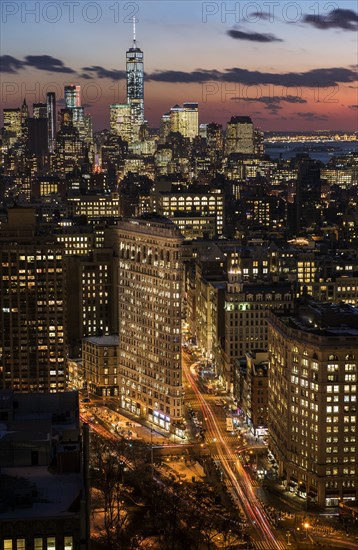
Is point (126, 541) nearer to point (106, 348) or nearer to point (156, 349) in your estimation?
point (156, 349)

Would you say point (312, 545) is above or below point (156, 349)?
below

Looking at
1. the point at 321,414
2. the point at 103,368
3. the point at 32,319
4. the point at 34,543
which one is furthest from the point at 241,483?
the point at 34,543

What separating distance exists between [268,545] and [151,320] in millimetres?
25328

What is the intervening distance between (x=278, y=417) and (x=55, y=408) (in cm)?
2271

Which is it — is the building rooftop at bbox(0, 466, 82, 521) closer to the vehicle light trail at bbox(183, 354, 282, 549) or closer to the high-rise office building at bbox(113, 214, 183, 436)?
the vehicle light trail at bbox(183, 354, 282, 549)

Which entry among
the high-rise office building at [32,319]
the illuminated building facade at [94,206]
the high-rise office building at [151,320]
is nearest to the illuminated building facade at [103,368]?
the high-rise office building at [151,320]

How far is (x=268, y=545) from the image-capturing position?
48000 mm

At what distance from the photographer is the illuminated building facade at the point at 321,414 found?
53781 mm

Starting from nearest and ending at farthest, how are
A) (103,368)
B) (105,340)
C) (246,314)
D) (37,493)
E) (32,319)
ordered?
(37,493) → (32,319) → (103,368) → (246,314) → (105,340)

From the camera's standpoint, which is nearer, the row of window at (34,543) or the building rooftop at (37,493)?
the row of window at (34,543)

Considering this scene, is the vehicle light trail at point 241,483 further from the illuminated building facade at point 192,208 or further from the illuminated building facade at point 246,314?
the illuminated building facade at point 192,208

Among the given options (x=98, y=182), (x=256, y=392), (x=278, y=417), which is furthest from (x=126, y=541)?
(x=98, y=182)

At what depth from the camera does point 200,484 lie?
55312 mm

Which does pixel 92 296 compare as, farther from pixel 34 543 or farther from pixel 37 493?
pixel 34 543
